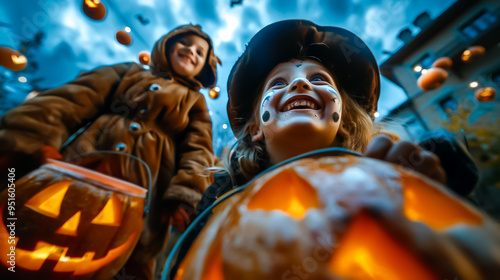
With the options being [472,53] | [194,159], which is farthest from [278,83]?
[472,53]

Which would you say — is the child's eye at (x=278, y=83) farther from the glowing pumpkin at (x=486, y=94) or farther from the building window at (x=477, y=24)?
the building window at (x=477, y=24)

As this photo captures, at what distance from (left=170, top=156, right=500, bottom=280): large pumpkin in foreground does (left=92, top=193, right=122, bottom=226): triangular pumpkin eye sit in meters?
0.74

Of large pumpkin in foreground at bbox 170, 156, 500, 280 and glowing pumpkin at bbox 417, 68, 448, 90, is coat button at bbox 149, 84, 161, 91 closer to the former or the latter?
large pumpkin in foreground at bbox 170, 156, 500, 280

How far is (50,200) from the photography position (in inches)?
32.2

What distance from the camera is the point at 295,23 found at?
35.4 inches

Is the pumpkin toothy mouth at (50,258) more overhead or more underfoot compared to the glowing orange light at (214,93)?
more underfoot

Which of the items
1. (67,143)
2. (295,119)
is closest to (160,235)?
(67,143)

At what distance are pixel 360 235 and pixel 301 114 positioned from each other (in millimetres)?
426

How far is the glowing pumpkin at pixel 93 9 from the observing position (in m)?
1.51

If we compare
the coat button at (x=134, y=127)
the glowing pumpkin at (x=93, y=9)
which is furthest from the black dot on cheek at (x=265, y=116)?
the glowing pumpkin at (x=93, y=9)

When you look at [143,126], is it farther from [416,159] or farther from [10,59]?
[416,159]

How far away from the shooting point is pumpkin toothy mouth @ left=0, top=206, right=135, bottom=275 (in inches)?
29.0

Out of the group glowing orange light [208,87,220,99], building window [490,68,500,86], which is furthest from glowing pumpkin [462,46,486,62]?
glowing orange light [208,87,220,99]

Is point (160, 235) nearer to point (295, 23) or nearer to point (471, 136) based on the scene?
point (295, 23)
